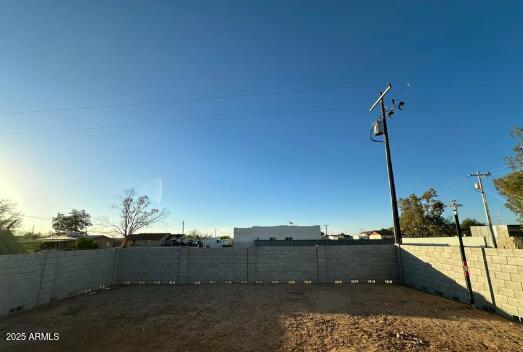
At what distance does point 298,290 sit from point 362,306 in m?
2.90

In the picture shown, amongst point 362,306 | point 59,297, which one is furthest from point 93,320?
point 362,306

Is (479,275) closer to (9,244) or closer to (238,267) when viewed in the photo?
(238,267)

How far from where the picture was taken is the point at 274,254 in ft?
38.4

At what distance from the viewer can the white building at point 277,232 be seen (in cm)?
3756

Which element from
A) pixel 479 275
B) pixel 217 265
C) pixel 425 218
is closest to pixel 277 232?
pixel 425 218

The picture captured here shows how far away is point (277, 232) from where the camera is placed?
3806 centimetres

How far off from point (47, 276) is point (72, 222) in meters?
41.0

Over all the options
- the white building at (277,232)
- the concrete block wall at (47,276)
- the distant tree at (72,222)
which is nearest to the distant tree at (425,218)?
the white building at (277,232)

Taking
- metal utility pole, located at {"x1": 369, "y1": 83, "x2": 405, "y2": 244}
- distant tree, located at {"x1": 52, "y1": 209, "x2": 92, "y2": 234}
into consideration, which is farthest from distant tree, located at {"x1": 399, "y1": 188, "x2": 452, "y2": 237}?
distant tree, located at {"x1": 52, "y1": 209, "x2": 92, "y2": 234}

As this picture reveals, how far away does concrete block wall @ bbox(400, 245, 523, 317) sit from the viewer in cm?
605

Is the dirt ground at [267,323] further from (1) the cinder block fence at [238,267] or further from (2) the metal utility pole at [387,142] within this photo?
(2) the metal utility pole at [387,142]

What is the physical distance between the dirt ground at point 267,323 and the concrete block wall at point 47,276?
17.7 inches

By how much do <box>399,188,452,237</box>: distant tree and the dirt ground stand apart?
76.9ft

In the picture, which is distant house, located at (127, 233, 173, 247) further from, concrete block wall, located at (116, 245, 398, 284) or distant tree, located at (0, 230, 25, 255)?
distant tree, located at (0, 230, 25, 255)
